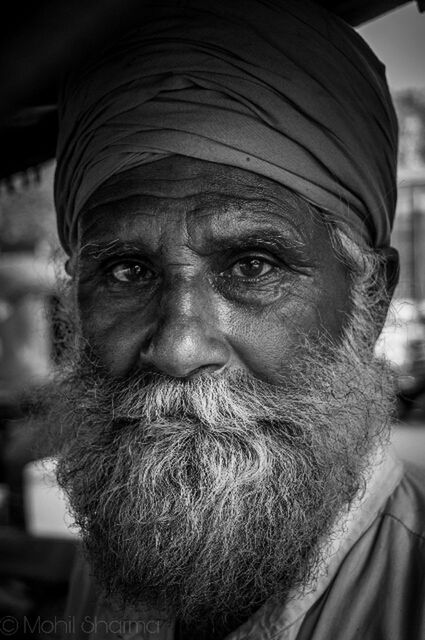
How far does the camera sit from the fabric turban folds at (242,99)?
166 centimetres

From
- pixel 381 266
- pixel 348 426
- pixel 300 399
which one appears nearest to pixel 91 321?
pixel 300 399

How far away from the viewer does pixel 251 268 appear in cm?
177

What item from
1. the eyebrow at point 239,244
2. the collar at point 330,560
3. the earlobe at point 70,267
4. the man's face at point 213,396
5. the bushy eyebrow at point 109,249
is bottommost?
the collar at point 330,560

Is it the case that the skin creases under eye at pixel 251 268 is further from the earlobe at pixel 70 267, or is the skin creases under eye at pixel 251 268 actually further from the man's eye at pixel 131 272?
the earlobe at pixel 70 267

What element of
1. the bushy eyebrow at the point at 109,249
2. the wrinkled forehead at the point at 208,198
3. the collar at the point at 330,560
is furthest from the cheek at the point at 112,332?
the collar at the point at 330,560

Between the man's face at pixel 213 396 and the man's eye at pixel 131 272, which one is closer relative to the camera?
the man's face at pixel 213 396

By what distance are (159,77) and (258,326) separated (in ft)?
2.40

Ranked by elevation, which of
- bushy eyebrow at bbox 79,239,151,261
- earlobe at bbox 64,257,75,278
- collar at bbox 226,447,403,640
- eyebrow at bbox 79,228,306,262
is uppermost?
earlobe at bbox 64,257,75,278


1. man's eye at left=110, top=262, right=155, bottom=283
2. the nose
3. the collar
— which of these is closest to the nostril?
the nose

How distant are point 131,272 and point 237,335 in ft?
1.39

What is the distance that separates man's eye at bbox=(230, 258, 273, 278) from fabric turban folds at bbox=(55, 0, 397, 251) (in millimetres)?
221

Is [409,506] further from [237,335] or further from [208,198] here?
[208,198]

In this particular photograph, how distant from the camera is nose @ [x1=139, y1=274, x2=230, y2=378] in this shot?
5.16ft

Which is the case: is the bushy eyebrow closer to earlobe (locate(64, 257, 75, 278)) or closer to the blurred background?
earlobe (locate(64, 257, 75, 278))
